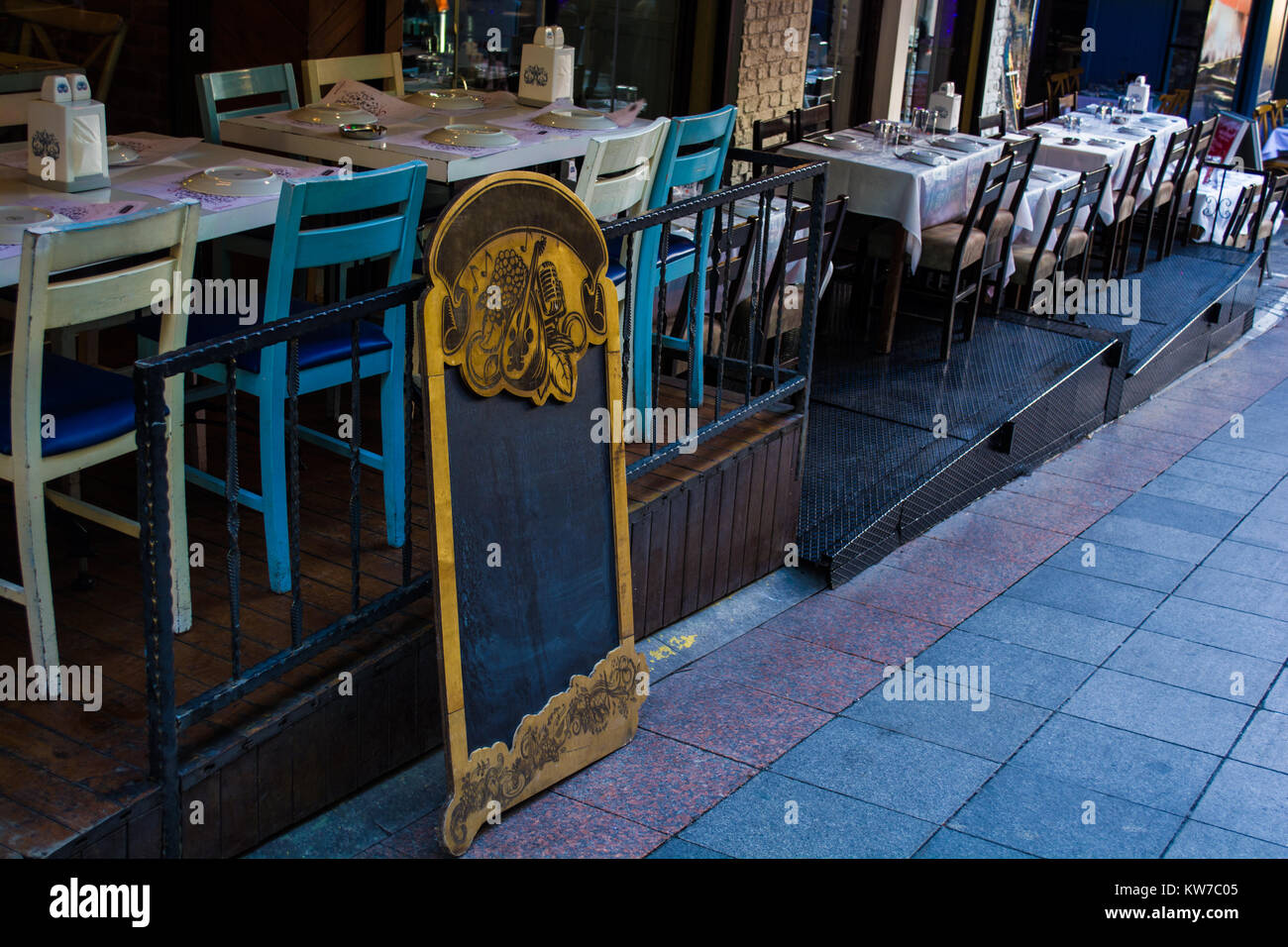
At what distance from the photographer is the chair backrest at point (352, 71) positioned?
4934 millimetres

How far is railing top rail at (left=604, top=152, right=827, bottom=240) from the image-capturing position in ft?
11.1

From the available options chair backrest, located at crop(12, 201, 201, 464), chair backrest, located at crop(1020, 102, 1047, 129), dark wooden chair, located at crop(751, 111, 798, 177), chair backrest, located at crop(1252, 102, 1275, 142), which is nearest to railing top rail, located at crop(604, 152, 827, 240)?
chair backrest, located at crop(12, 201, 201, 464)

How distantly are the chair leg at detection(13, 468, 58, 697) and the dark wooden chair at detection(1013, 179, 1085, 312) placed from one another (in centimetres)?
525

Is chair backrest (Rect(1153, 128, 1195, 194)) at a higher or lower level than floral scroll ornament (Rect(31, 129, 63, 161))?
lower

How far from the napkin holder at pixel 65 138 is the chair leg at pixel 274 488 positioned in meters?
0.78

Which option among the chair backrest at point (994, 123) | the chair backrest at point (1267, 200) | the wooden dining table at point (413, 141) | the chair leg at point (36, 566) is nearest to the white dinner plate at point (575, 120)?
the wooden dining table at point (413, 141)

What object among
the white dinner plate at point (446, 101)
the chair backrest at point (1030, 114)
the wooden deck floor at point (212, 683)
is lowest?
the wooden deck floor at point (212, 683)

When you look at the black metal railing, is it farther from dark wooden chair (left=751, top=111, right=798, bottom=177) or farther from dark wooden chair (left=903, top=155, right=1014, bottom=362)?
dark wooden chair (left=751, top=111, right=798, bottom=177)

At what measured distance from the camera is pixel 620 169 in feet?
12.8

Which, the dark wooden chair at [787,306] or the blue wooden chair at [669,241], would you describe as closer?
the blue wooden chair at [669,241]

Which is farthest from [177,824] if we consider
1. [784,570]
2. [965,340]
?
[965,340]

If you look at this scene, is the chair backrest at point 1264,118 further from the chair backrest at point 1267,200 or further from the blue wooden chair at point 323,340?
the blue wooden chair at point 323,340

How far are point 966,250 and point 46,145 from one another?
4.22 m
